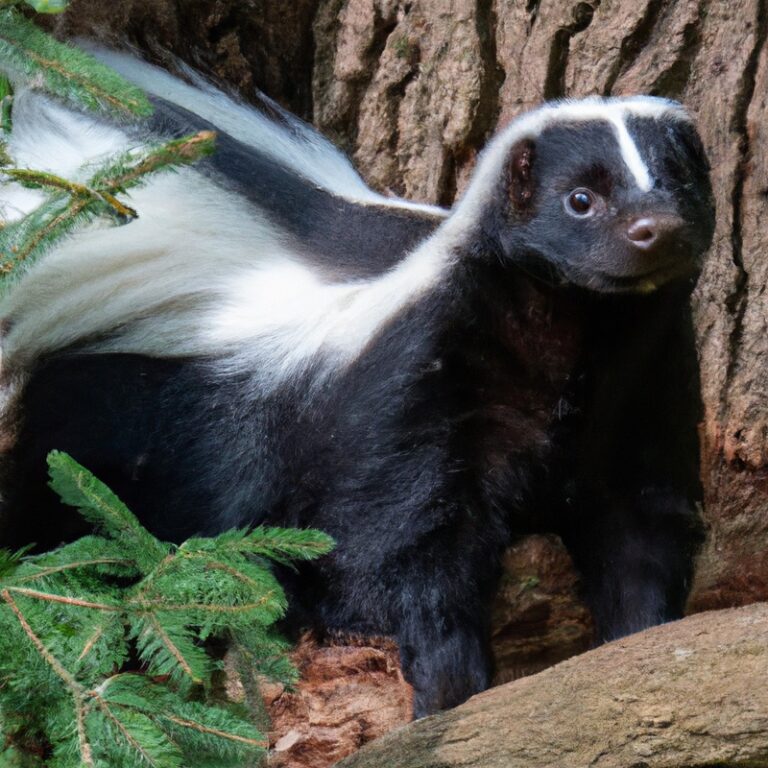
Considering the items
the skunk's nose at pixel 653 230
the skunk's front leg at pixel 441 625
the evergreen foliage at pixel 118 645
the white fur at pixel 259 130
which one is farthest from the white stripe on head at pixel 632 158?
the evergreen foliage at pixel 118 645

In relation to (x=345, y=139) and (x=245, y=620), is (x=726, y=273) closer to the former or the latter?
(x=345, y=139)

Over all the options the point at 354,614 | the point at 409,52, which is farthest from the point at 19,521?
the point at 409,52

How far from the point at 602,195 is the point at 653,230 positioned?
23 centimetres

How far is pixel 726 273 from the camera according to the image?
4453mm

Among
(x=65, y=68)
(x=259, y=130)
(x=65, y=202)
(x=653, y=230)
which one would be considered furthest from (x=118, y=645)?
(x=259, y=130)

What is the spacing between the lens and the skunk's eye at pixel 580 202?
3777mm

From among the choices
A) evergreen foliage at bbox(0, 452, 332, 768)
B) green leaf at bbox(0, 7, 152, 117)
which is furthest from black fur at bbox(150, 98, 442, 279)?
evergreen foliage at bbox(0, 452, 332, 768)

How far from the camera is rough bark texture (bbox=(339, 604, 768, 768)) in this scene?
272 cm

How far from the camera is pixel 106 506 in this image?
11.0ft

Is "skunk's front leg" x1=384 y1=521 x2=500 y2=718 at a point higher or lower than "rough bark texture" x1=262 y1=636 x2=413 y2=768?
higher

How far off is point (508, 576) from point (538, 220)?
1231 mm

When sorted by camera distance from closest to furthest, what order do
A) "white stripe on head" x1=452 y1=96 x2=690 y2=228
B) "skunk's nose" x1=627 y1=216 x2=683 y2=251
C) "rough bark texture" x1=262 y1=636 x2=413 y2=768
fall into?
"skunk's nose" x1=627 y1=216 x2=683 y2=251
"white stripe on head" x1=452 y1=96 x2=690 y2=228
"rough bark texture" x1=262 y1=636 x2=413 y2=768

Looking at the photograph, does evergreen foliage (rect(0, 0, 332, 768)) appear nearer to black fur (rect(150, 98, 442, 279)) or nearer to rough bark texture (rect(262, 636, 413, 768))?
rough bark texture (rect(262, 636, 413, 768))

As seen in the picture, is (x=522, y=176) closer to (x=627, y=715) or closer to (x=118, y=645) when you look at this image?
(x=627, y=715)
